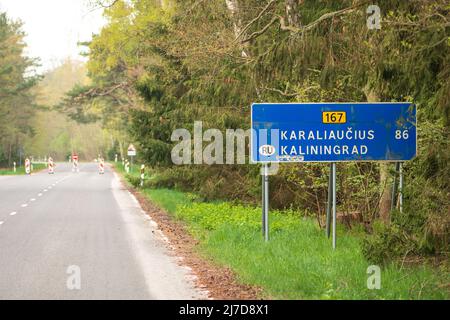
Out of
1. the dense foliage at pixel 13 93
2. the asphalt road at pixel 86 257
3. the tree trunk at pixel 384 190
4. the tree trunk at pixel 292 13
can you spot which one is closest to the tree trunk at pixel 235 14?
the tree trunk at pixel 292 13

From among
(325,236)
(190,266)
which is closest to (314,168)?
(325,236)

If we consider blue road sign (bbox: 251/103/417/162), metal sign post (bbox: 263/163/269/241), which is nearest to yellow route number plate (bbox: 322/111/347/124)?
blue road sign (bbox: 251/103/417/162)

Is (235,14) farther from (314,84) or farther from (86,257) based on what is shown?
(86,257)

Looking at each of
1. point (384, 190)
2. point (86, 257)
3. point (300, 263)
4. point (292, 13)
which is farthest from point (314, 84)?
point (86, 257)

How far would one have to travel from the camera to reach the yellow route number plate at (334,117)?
12734mm

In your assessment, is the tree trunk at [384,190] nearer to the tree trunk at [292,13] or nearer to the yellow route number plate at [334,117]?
the yellow route number plate at [334,117]

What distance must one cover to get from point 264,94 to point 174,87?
30.2 feet

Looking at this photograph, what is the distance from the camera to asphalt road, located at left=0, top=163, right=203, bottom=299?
30.0 feet

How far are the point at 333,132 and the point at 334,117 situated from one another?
0.27 metres

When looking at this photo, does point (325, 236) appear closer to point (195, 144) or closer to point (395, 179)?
point (395, 179)

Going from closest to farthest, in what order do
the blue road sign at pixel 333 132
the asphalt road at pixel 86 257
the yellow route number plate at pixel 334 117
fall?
the asphalt road at pixel 86 257
the blue road sign at pixel 333 132
the yellow route number plate at pixel 334 117

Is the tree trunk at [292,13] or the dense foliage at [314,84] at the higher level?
the tree trunk at [292,13]

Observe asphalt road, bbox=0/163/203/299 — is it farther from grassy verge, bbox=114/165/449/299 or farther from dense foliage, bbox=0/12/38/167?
dense foliage, bbox=0/12/38/167

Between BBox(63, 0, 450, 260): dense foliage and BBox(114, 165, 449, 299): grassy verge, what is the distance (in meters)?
0.50
